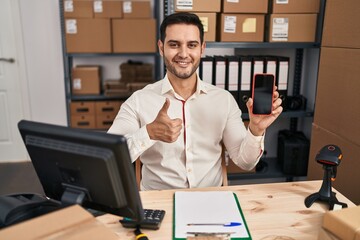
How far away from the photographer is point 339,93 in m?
1.91

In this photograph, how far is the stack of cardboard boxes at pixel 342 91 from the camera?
1.77 m

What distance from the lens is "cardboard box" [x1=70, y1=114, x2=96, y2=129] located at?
10.2ft

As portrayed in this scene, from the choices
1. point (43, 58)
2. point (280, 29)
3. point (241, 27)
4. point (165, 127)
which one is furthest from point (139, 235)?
point (43, 58)

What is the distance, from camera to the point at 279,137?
9.03 feet

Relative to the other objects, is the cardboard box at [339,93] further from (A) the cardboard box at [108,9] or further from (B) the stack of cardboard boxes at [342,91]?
(A) the cardboard box at [108,9]

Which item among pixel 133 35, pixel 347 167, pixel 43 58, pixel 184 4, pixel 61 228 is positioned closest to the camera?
pixel 61 228

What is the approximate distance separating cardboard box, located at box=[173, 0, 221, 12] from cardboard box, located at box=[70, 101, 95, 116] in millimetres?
1382

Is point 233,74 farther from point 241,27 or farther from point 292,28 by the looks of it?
point 292,28

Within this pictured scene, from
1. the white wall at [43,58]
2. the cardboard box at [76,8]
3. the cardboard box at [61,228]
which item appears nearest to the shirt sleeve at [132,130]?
the cardboard box at [61,228]

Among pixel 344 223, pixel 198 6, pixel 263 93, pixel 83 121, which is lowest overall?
pixel 83 121

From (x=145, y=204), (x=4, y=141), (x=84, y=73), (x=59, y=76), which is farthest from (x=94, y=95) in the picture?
(x=145, y=204)

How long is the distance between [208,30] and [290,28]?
57cm

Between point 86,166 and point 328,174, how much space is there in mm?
826

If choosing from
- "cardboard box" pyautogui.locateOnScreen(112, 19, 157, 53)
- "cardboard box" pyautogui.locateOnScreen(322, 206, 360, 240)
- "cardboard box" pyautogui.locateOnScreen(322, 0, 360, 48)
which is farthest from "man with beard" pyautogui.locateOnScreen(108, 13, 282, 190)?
"cardboard box" pyautogui.locateOnScreen(112, 19, 157, 53)
